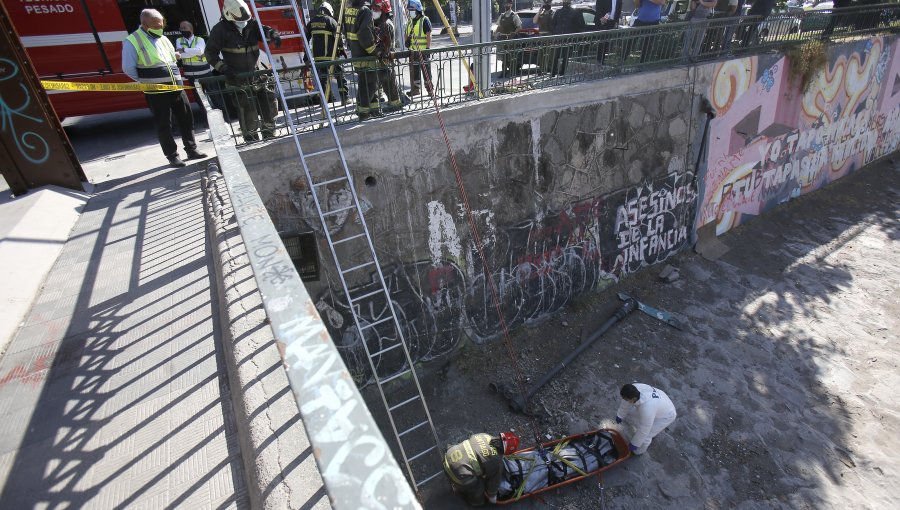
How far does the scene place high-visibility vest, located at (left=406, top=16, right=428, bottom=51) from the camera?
27.1 feet

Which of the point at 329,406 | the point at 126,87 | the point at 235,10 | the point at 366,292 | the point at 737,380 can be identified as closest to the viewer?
the point at 329,406

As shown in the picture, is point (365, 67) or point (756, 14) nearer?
point (365, 67)

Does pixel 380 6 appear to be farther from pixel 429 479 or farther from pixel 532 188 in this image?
pixel 429 479

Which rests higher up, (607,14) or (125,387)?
(607,14)

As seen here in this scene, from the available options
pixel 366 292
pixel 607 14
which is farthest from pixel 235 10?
pixel 607 14

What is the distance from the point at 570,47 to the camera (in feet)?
25.1

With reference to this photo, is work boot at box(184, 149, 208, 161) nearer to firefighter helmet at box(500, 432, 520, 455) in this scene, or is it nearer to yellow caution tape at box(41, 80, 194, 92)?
yellow caution tape at box(41, 80, 194, 92)

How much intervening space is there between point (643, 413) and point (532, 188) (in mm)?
3857

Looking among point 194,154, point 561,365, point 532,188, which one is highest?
point 194,154

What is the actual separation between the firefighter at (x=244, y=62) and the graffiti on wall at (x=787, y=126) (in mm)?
8348

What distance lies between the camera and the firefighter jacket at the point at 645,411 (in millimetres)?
5719

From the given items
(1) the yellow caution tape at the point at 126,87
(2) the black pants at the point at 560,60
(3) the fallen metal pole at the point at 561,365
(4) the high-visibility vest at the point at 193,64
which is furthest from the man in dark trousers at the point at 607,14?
(1) the yellow caution tape at the point at 126,87

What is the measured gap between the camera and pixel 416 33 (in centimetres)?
830

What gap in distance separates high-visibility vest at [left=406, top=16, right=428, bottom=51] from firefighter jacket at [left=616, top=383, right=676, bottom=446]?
6.98 m
